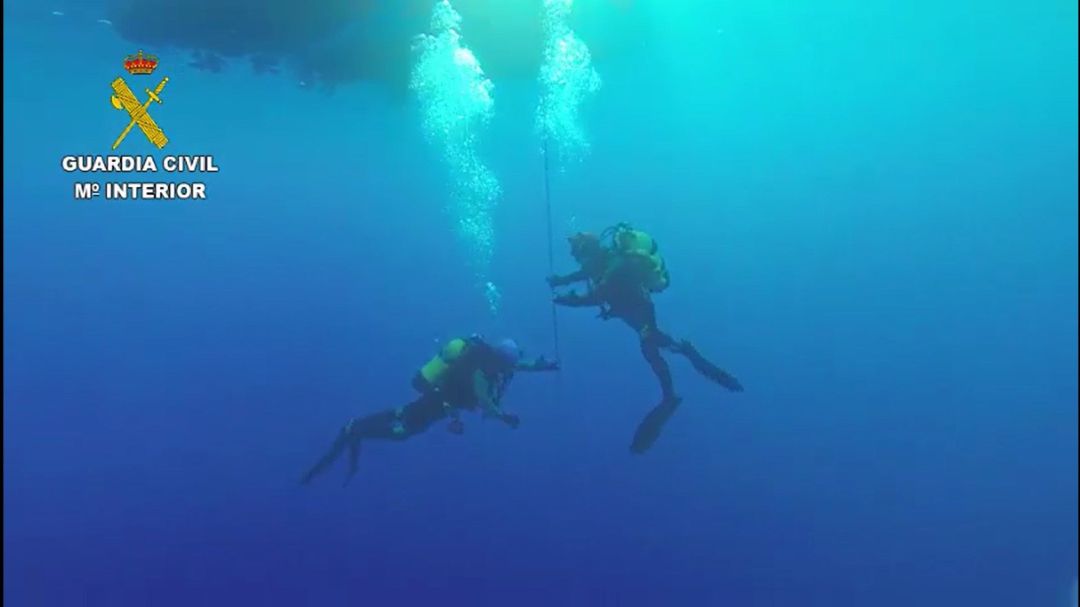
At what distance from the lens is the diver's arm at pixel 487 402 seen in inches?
203

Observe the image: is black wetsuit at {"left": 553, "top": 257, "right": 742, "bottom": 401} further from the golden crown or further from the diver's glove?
the golden crown

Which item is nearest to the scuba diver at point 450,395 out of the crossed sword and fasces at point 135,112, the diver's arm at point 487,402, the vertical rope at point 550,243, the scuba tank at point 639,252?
the diver's arm at point 487,402

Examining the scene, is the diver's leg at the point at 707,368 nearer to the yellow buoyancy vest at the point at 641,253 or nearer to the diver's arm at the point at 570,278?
the yellow buoyancy vest at the point at 641,253

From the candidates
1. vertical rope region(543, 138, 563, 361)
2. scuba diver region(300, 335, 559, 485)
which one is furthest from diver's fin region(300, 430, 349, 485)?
vertical rope region(543, 138, 563, 361)

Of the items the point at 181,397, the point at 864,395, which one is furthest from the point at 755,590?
the point at 181,397

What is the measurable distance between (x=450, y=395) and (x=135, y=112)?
2.43m

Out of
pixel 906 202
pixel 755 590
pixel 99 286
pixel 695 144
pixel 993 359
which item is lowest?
pixel 755 590

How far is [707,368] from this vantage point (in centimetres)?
529

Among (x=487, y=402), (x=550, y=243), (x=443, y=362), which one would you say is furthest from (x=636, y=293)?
(x=443, y=362)

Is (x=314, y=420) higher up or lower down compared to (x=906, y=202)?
lower down

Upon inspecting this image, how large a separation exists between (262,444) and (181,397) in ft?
1.78

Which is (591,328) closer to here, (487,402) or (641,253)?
(641,253)

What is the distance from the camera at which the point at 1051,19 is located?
522cm

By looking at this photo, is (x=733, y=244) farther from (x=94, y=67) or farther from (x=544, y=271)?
(x=94, y=67)
